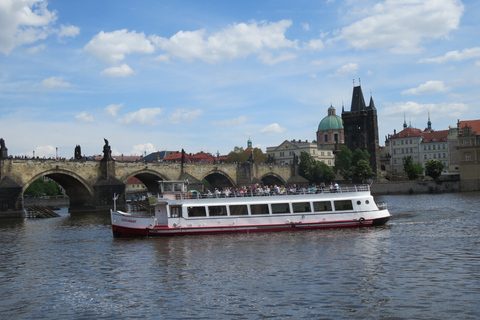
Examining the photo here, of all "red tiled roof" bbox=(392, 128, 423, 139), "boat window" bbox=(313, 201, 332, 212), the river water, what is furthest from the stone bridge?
"red tiled roof" bbox=(392, 128, 423, 139)

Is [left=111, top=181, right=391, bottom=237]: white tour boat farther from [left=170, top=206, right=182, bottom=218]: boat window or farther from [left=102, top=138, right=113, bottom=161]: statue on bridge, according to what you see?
[left=102, top=138, right=113, bottom=161]: statue on bridge

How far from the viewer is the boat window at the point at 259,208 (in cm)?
3584

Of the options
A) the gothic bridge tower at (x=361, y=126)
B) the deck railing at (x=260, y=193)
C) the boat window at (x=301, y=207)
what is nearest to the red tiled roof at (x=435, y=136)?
the gothic bridge tower at (x=361, y=126)

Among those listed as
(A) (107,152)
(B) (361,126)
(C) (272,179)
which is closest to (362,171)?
(C) (272,179)

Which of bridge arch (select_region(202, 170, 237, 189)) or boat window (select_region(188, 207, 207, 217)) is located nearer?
boat window (select_region(188, 207, 207, 217))

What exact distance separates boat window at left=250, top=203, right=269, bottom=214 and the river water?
2.21 metres

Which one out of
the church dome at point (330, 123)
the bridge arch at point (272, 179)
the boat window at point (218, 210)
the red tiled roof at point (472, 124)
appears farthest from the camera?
the church dome at point (330, 123)

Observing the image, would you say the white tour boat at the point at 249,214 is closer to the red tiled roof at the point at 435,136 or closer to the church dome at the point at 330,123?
the red tiled roof at the point at 435,136

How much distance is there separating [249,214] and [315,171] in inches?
3366

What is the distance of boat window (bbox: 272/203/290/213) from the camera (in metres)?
35.9

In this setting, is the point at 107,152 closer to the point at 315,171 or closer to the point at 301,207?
the point at 301,207

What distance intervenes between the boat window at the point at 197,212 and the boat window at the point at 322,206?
725 cm

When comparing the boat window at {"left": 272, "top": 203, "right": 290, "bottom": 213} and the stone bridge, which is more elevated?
the stone bridge

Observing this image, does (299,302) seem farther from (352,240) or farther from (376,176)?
(376,176)
